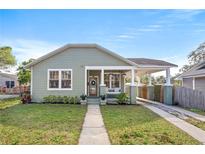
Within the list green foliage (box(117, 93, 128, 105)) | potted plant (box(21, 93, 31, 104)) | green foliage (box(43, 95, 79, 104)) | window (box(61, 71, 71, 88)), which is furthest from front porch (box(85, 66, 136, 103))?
potted plant (box(21, 93, 31, 104))

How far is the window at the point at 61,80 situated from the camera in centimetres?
1811

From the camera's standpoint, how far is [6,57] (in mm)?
38531

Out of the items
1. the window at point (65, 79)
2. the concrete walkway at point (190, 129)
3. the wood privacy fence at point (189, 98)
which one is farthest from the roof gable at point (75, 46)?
the concrete walkway at point (190, 129)

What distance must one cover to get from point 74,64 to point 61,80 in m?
1.26

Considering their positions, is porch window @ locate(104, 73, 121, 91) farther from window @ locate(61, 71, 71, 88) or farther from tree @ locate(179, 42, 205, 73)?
tree @ locate(179, 42, 205, 73)

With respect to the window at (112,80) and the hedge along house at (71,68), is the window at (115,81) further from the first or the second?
the hedge along house at (71,68)

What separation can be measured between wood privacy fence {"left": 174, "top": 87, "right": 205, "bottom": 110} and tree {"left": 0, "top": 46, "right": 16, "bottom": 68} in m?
25.2

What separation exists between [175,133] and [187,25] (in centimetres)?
635

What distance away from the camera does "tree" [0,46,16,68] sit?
123 ft

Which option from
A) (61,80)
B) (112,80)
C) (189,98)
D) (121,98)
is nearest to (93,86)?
(112,80)

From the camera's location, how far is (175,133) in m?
8.57

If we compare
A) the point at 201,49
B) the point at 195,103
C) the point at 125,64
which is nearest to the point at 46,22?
the point at 125,64

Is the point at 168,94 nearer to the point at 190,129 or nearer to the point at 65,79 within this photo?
the point at 65,79
